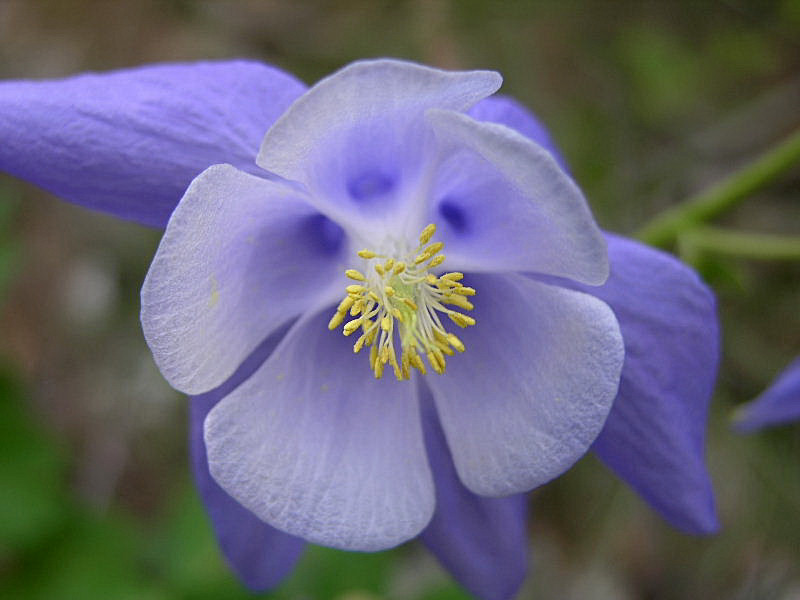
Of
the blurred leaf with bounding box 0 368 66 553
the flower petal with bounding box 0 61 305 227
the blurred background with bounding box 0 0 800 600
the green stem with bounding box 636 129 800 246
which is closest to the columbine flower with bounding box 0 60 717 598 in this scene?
the flower petal with bounding box 0 61 305 227

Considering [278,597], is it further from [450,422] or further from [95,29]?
[95,29]

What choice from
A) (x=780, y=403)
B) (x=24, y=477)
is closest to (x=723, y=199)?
(x=780, y=403)

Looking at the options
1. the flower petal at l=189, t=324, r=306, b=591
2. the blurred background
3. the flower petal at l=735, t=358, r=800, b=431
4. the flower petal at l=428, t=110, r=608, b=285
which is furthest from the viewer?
the blurred background

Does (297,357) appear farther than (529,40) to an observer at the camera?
No

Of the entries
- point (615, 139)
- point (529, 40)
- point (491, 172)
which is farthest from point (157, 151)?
point (529, 40)

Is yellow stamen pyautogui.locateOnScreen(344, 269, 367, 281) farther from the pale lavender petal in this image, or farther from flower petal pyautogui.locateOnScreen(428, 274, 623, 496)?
the pale lavender petal

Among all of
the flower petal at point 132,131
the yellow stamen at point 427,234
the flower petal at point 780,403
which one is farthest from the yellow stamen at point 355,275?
the flower petal at point 780,403
